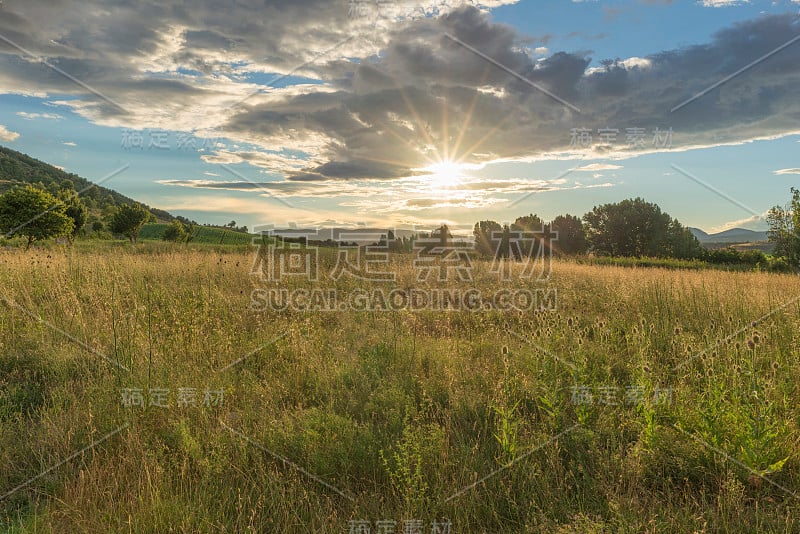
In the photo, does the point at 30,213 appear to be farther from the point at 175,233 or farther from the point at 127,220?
the point at 175,233

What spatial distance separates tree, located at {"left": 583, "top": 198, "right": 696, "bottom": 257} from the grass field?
52667 mm

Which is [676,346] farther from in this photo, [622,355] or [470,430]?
[470,430]

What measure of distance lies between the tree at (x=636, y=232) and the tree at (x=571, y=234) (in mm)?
1672

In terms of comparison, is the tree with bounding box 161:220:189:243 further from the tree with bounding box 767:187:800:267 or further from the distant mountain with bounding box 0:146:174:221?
the tree with bounding box 767:187:800:267

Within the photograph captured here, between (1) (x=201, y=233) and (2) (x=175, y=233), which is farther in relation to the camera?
(1) (x=201, y=233)

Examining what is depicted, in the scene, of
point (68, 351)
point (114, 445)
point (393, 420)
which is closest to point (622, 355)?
point (393, 420)

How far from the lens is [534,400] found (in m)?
3.78

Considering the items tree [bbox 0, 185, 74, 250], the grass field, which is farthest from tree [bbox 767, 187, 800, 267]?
tree [bbox 0, 185, 74, 250]

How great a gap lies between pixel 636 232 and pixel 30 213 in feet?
199

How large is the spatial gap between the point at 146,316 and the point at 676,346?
731 centimetres

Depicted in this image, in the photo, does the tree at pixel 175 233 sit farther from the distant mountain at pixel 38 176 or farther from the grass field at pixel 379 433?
the grass field at pixel 379 433

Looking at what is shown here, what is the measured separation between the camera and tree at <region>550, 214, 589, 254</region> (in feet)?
179

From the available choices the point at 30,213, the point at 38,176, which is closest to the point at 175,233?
the point at 30,213

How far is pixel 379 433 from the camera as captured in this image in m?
3.21
